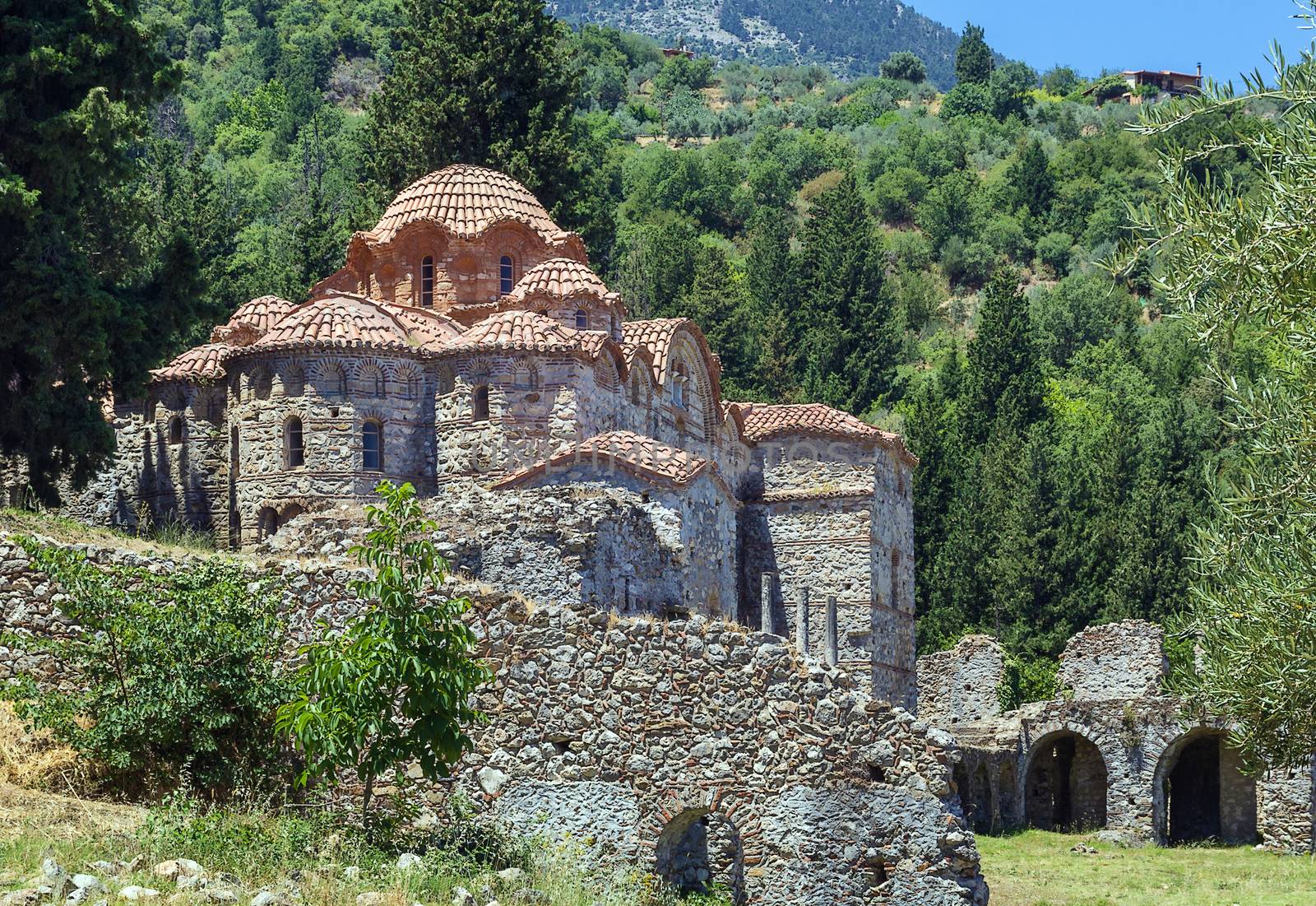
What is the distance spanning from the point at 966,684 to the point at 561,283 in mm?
12280

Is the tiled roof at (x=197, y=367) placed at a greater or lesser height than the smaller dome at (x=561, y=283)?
lesser

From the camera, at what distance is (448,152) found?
41688 millimetres

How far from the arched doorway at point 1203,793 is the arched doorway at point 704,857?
17.3m

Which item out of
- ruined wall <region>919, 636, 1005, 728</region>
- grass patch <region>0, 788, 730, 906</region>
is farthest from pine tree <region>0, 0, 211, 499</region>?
ruined wall <region>919, 636, 1005, 728</region>

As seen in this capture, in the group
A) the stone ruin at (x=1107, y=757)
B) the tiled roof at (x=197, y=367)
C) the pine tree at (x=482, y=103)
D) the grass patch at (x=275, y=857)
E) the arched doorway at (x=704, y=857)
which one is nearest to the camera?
the grass patch at (x=275, y=857)

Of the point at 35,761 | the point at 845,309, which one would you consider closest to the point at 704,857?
the point at 35,761

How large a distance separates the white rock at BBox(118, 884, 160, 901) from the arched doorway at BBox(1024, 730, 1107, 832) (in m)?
24.7

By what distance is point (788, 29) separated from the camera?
190125 millimetres

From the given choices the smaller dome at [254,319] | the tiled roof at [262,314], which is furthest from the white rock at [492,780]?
the tiled roof at [262,314]

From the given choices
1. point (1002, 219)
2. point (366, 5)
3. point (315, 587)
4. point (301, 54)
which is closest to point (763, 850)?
point (315, 587)

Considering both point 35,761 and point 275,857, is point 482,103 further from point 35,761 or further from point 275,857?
point 275,857

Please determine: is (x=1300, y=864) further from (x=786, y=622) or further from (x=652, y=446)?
(x=652, y=446)

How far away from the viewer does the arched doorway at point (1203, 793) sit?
111 ft

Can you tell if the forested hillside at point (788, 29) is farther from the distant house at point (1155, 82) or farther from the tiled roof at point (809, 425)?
the tiled roof at point (809, 425)
